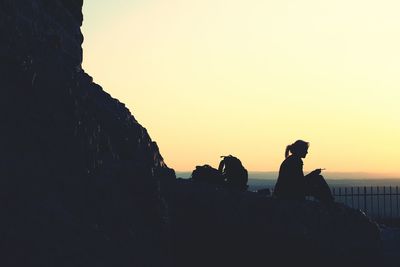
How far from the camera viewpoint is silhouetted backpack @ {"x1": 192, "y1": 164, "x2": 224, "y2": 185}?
1405 centimetres

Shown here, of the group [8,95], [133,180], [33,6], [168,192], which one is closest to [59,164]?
[8,95]

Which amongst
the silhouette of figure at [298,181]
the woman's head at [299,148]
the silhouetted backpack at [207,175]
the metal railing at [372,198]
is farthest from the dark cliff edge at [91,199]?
the metal railing at [372,198]

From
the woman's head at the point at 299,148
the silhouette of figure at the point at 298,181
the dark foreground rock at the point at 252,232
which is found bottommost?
the dark foreground rock at the point at 252,232

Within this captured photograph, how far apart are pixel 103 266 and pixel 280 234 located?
5.19 m

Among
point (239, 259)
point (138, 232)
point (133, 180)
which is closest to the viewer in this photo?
point (138, 232)

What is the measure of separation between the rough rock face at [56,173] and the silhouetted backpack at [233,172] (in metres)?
4.63

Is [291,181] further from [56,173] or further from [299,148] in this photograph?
[56,173]

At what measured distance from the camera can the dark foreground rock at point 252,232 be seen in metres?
11.2

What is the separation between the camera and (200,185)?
39.7 feet

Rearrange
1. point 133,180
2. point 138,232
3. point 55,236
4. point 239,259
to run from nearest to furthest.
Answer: point 55,236
point 138,232
point 133,180
point 239,259

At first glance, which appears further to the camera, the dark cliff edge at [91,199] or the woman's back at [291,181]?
the woman's back at [291,181]

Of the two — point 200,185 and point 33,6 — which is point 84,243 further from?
point 200,185

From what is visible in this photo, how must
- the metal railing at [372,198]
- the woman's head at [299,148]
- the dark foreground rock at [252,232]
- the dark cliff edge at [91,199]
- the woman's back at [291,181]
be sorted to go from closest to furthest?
the dark cliff edge at [91,199] → the dark foreground rock at [252,232] → the woman's back at [291,181] → the woman's head at [299,148] → the metal railing at [372,198]

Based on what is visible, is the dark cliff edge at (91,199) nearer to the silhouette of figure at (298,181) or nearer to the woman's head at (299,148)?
the silhouette of figure at (298,181)
